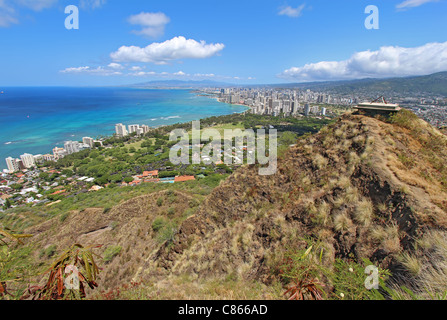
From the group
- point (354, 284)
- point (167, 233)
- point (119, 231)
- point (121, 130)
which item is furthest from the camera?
point (121, 130)

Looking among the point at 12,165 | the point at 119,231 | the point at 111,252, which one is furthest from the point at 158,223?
the point at 12,165

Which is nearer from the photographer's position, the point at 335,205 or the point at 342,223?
the point at 342,223

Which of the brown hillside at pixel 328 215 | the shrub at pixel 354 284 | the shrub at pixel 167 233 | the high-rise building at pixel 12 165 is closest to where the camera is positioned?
the shrub at pixel 354 284

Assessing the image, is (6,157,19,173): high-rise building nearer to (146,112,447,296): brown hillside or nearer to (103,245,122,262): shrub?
(103,245,122,262): shrub

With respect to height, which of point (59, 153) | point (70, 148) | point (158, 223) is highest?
point (158, 223)

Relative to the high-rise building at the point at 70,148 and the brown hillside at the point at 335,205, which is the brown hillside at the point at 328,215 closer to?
the brown hillside at the point at 335,205

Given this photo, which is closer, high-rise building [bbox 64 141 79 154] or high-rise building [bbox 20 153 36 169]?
high-rise building [bbox 20 153 36 169]

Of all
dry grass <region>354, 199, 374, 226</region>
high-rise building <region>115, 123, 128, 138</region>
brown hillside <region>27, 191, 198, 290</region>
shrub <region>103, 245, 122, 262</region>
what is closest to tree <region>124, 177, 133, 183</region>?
brown hillside <region>27, 191, 198, 290</region>

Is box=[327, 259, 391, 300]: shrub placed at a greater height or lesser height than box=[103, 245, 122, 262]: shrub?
greater

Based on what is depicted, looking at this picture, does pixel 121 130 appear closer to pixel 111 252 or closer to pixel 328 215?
pixel 111 252

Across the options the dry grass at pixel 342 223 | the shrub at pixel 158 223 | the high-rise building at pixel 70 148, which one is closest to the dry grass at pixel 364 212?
the dry grass at pixel 342 223

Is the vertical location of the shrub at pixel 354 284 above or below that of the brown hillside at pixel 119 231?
above
